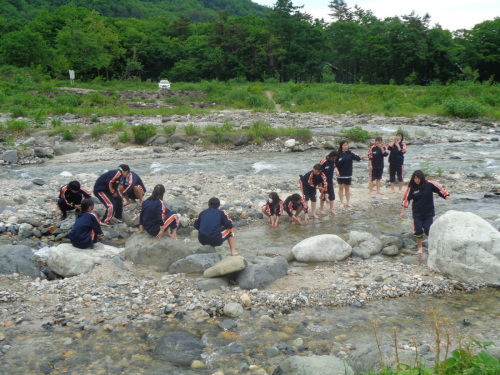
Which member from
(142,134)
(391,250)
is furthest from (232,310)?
(142,134)

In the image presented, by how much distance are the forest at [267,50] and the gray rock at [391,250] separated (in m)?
45.6

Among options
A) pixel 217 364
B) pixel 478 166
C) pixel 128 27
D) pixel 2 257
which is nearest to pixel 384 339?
pixel 217 364

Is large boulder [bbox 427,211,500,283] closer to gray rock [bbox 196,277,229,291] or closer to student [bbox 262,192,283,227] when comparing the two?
gray rock [bbox 196,277,229,291]

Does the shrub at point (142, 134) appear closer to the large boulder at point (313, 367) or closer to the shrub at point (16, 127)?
the shrub at point (16, 127)

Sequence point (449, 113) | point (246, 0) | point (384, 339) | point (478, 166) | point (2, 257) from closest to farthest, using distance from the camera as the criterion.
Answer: point (384, 339) → point (2, 257) → point (478, 166) → point (449, 113) → point (246, 0)

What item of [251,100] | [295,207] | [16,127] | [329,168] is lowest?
[295,207]

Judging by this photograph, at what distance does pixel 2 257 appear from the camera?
26.0 ft

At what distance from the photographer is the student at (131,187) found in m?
11.3

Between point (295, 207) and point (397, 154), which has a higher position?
point (397, 154)

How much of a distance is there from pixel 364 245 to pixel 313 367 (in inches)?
191

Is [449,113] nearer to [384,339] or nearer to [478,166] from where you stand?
[478,166]

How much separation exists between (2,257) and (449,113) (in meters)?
29.7

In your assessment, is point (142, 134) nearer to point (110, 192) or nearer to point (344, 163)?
point (110, 192)

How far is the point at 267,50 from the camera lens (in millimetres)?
58156
